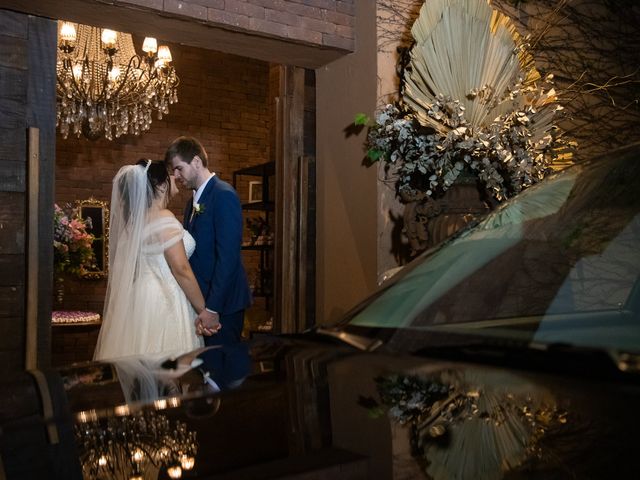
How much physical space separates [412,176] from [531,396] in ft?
9.54

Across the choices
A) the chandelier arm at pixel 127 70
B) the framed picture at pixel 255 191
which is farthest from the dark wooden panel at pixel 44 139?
the framed picture at pixel 255 191

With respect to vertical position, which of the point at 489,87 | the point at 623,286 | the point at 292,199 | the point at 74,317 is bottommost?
the point at 74,317

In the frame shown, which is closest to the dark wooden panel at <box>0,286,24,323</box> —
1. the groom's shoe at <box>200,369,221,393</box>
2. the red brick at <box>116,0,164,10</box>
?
the red brick at <box>116,0,164,10</box>

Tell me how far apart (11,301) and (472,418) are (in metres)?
2.89

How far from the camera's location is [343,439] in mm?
707

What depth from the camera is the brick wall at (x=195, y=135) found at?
295 inches

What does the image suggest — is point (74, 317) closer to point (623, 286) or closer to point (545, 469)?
point (623, 286)

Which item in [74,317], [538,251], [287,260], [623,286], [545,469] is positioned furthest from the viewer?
[74,317]

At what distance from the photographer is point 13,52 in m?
3.28

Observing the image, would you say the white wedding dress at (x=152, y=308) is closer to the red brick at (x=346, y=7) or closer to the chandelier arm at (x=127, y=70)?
the red brick at (x=346, y=7)

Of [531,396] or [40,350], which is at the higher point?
[531,396]

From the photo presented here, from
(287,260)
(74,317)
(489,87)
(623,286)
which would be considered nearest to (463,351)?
(623,286)

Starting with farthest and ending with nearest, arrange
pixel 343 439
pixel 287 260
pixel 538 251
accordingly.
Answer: pixel 287 260 → pixel 538 251 → pixel 343 439

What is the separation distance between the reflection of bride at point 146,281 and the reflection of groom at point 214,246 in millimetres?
118
